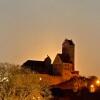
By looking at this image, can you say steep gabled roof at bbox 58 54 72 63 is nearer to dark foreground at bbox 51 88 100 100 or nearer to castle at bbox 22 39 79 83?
castle at bbox 22 39 79 83

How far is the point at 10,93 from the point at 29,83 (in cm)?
439

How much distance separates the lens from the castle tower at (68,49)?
155738mm

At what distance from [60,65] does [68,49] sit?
757 centimetres

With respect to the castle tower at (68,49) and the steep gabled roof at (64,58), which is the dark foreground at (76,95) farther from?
the castle tower at (68,49)

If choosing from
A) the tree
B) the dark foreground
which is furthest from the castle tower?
the tree

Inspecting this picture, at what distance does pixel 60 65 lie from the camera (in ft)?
500

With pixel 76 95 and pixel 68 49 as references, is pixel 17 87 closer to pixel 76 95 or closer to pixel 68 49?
pixel 76 95

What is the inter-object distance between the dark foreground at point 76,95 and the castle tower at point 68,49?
49.4m

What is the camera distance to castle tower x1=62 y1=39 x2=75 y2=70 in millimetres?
155738

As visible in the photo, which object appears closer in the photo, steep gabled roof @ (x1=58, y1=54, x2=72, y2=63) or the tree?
the tree

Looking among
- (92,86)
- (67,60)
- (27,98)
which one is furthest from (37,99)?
(67,60)

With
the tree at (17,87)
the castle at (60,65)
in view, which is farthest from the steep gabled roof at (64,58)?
the tree at (17,87)

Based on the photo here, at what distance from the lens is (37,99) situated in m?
77.2

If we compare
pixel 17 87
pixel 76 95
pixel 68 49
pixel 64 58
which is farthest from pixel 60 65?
pixel 17 87
